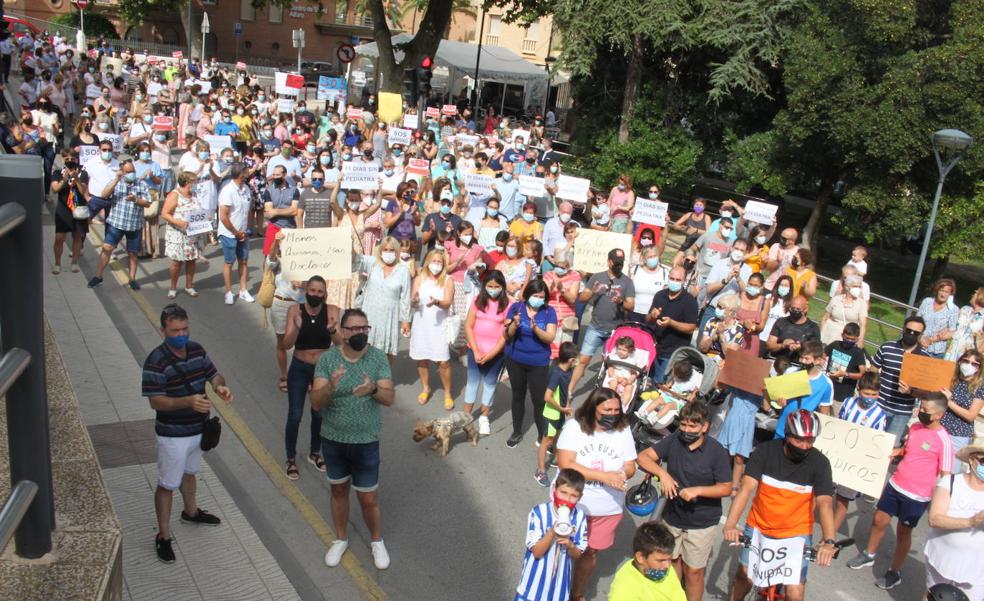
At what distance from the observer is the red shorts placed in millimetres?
6004

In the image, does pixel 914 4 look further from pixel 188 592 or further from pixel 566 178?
pixel 188 592

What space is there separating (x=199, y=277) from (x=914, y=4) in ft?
47.7

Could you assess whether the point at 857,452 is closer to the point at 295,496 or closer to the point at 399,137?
the point at 295,496

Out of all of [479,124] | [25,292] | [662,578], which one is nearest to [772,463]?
[662,578]

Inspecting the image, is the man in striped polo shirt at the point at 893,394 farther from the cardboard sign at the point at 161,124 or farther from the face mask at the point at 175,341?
the cardboard sign at the point at 161,124

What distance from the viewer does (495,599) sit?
6.34 metres

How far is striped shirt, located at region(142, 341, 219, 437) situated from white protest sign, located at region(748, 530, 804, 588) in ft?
12.6

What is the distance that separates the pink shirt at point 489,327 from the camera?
29.5 feet

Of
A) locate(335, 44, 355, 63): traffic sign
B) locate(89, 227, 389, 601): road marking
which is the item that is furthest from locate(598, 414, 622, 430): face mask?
locate(335, 44, 355, 63): traffic sign

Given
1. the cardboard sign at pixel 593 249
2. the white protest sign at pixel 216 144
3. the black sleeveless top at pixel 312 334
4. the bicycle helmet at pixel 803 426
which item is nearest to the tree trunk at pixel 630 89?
the white protest sign at pixel 216 144

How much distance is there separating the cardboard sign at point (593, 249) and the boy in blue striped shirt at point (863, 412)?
14.8 ft

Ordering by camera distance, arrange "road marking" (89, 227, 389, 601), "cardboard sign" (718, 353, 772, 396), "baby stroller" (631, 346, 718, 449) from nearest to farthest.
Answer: "road marking" (89, 227, 389, 601) < "baby stroller" (631, 346, 718, 449) < "cardboard sign" (718, 353, 772, 396)

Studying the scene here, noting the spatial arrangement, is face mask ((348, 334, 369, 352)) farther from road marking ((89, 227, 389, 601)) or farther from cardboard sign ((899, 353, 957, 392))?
cardboard sign ((899, 353, 957, 392))

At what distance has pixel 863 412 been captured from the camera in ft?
25.7
